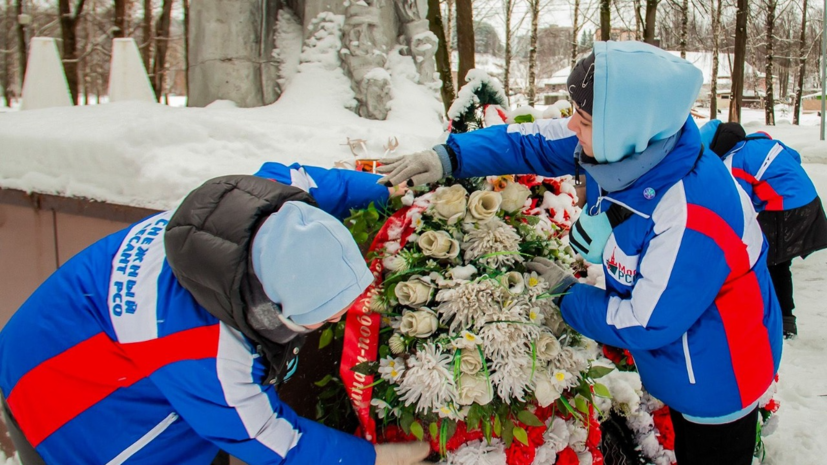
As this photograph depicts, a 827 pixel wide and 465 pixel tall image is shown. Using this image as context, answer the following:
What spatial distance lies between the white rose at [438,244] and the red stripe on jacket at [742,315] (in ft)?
2.06

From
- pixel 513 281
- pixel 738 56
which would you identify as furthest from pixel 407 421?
pixel 738 56

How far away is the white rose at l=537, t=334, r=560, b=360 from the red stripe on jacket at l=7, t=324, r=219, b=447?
2.85ft

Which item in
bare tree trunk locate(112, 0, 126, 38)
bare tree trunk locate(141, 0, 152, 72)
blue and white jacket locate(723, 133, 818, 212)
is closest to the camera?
blue and white jacket locate(723, 133, 818, 212)

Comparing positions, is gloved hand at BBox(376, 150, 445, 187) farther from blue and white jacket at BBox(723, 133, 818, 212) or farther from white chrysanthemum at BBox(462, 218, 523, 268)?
blue and white jacket at BBox(723, 133, 818, 212)

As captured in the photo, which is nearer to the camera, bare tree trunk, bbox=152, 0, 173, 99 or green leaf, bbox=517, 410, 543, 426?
green leaf, bbox=517, 410, 543, 426

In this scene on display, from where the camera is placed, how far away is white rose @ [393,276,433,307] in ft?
5.25

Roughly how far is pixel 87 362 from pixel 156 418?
206 mm

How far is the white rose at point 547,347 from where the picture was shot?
5.32 ft

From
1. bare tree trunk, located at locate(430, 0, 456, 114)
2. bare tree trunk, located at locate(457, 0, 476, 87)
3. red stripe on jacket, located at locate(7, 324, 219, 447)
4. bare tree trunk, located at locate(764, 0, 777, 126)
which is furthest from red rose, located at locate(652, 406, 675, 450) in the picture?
bare tree trunk, located at locate(764, 0, 777, 126)

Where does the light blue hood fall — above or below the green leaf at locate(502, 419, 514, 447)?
above

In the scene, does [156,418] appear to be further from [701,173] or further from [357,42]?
[357,42]

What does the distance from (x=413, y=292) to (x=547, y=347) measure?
0.42 metres

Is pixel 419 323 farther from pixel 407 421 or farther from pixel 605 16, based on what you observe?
pixel 605 16

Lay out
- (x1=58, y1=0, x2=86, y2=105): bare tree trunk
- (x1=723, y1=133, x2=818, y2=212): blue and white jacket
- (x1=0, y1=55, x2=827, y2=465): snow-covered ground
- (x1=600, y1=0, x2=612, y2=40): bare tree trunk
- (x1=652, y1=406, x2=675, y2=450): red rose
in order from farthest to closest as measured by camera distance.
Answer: (x1=600, y1=0, x2=612, y2=40): bare tree trunk, (x1=58, y1=0, x2=86, y2=105): bare tree trunk, (x1=723, y1=133, x2=818, y2=212): blue and white jacket, (x1=0, y1=55, x2=827, y2=465): snow-covered ground, (x1=652, y1=406, x2=675, y2=450): red rose
